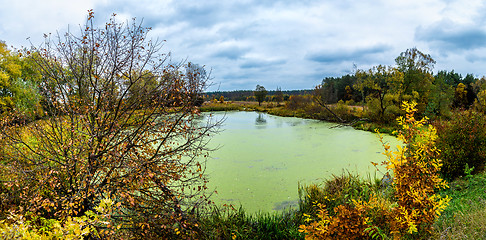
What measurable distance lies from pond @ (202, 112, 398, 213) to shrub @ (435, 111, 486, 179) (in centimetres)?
142

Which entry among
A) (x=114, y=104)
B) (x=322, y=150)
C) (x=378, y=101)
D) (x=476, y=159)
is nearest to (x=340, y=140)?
(x=322, y=150)

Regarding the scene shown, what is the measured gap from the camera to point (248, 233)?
304cm

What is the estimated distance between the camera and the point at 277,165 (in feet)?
19.5

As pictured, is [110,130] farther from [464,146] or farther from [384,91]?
[384,91]

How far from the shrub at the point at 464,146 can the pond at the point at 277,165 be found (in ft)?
4.67

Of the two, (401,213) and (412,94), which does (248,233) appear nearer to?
(401,213)

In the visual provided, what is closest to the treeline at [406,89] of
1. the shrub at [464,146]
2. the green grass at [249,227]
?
the shrub at [464,146]

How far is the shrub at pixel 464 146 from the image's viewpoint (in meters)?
4.52

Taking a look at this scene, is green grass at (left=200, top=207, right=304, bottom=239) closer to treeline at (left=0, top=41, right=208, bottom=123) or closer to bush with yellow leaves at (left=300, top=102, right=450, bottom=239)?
bush with yellow leaves at (left=300, top=102, right=450, bottom=239)

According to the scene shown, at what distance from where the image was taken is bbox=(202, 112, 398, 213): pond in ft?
13.5

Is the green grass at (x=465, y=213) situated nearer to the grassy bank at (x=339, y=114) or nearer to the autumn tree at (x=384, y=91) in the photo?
the grassy bank at (x=339, y=114)

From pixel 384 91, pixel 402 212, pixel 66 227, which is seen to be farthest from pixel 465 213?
pixel 384 91

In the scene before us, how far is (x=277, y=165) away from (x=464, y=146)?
12.3 ft

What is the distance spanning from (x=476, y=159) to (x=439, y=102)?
10.7 metres
